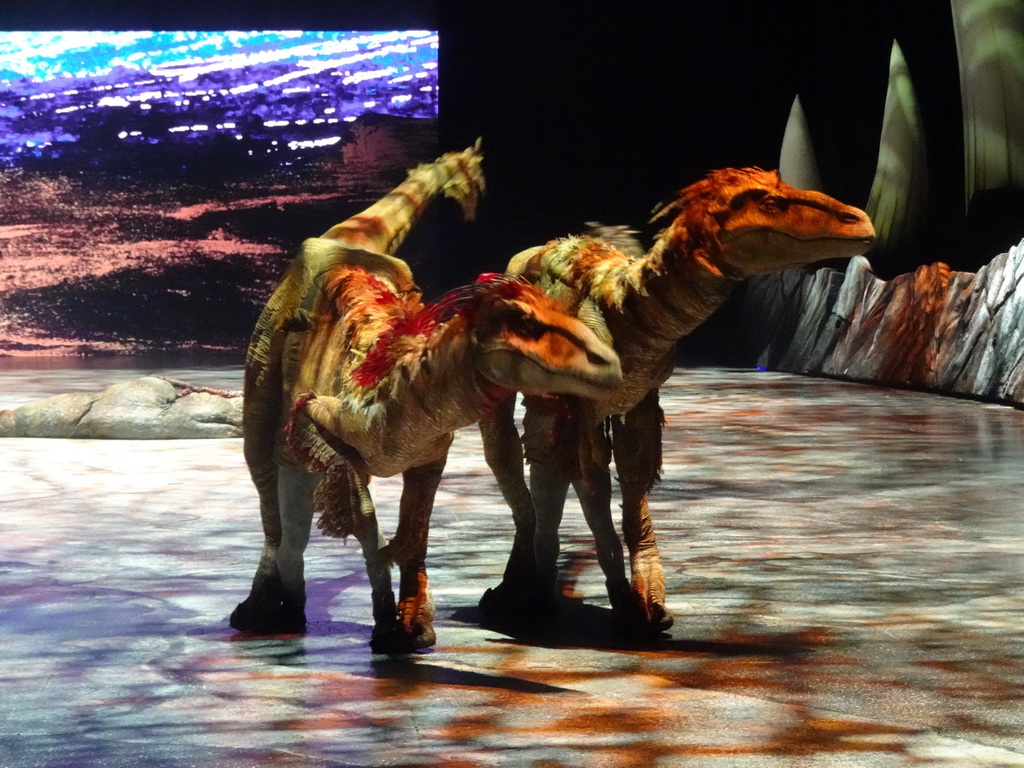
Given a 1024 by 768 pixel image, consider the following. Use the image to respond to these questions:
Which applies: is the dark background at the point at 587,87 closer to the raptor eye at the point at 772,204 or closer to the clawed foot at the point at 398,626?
the clawed foot at the point at 398,626

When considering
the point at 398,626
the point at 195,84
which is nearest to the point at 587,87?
the point at 195,84

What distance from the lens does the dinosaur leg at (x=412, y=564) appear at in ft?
10.3

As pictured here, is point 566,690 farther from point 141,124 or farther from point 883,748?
point 141,124

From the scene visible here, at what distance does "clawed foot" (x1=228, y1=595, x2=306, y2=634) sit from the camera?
11.5ft

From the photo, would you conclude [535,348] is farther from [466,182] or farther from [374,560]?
[466,182]

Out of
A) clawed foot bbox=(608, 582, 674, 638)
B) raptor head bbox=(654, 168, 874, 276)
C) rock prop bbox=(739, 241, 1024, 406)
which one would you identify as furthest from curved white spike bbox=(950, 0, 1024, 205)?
raptor head bbox=(654, 168, 874, 276)

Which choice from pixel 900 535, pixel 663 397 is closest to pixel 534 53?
pixel 663 397

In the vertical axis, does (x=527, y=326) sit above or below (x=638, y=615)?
above

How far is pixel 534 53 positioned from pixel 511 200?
151 cm

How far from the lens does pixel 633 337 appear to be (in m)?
3.27

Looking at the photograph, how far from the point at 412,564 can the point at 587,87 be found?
11.1 m

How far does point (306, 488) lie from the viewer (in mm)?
3520

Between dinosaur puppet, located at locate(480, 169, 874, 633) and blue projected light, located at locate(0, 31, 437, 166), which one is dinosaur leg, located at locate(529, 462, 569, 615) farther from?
blue projected light, located at locate(0, 31, 437, 166)

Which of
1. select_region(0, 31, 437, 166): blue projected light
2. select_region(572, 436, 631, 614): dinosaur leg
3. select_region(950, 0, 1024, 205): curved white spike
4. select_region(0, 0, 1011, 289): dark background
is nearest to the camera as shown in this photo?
select_region(572, 436, 631, 614): dinosaur leg
